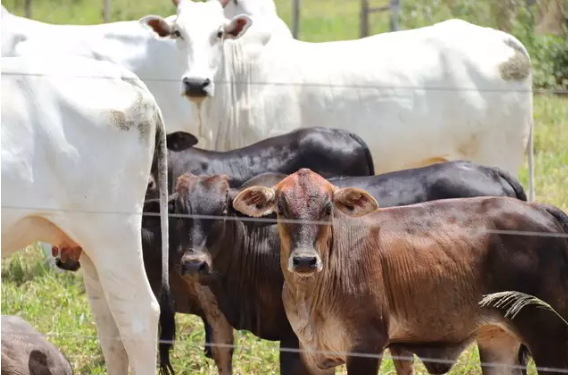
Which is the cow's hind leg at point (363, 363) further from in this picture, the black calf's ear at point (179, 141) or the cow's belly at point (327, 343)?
the black calf's ear at point (179, 141)

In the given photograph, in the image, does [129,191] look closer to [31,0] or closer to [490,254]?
[490,254]

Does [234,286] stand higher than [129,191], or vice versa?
[129,191]

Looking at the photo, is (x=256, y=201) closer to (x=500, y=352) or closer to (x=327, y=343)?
(x=327, y=343)

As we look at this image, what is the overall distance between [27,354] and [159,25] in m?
3.45

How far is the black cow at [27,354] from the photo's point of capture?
529cm

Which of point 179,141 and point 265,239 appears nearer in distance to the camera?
point 265,239

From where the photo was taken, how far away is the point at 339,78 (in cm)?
831

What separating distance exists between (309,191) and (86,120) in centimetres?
102

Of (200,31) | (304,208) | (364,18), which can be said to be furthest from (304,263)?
(364,18)

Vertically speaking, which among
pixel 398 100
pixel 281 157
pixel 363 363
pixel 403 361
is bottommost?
pixel 403 361

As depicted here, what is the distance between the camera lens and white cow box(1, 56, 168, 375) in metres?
5.11

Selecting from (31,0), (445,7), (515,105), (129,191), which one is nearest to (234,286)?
(129,191)

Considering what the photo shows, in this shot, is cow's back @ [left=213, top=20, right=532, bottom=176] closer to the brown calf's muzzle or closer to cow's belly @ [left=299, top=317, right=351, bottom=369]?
cow's belly @ [left=299, top=317, right=351, bottom=369]

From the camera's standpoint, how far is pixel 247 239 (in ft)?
20.2
